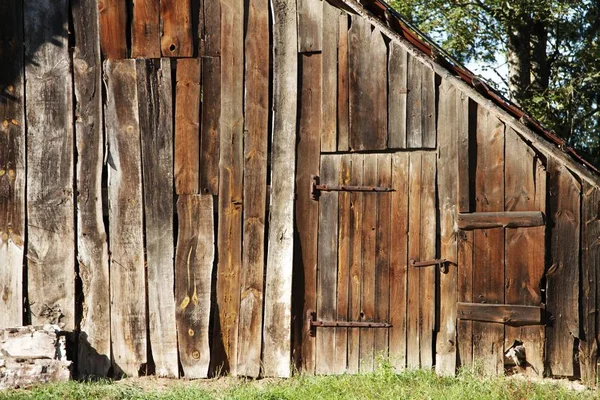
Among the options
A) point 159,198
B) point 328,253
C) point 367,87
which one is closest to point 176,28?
point 159,198

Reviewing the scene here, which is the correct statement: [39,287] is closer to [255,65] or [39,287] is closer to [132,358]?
[132,358]

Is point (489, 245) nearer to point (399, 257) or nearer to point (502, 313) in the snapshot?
point (502, 313)

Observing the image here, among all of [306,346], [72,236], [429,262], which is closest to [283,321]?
[306,346]

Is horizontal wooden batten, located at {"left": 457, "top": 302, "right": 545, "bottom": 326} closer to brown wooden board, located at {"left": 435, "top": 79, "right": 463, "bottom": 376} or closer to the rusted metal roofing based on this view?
brown wooden board, located at {"left": 435, "top": 79, "right": 463, "bottom": 376}

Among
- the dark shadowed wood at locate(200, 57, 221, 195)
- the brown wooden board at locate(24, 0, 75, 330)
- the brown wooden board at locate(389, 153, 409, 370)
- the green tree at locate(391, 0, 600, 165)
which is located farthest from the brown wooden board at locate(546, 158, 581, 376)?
the green tree at locate(391, 0, 600, 165)

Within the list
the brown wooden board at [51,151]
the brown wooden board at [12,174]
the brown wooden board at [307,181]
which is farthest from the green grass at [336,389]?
the brown wooden board at [12,174]

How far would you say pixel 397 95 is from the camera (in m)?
7.05

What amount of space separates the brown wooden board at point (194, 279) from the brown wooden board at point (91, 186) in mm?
708

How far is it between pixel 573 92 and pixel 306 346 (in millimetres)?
7974

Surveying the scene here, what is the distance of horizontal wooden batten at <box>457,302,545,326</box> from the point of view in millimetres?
6801

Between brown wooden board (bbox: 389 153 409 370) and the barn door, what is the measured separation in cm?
48

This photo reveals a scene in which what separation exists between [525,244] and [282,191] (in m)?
2.19

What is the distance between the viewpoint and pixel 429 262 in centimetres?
701

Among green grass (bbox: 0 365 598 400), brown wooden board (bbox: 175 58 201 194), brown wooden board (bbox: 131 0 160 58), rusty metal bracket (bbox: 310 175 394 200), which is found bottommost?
green grass (bbox: 0 365 598 400)
